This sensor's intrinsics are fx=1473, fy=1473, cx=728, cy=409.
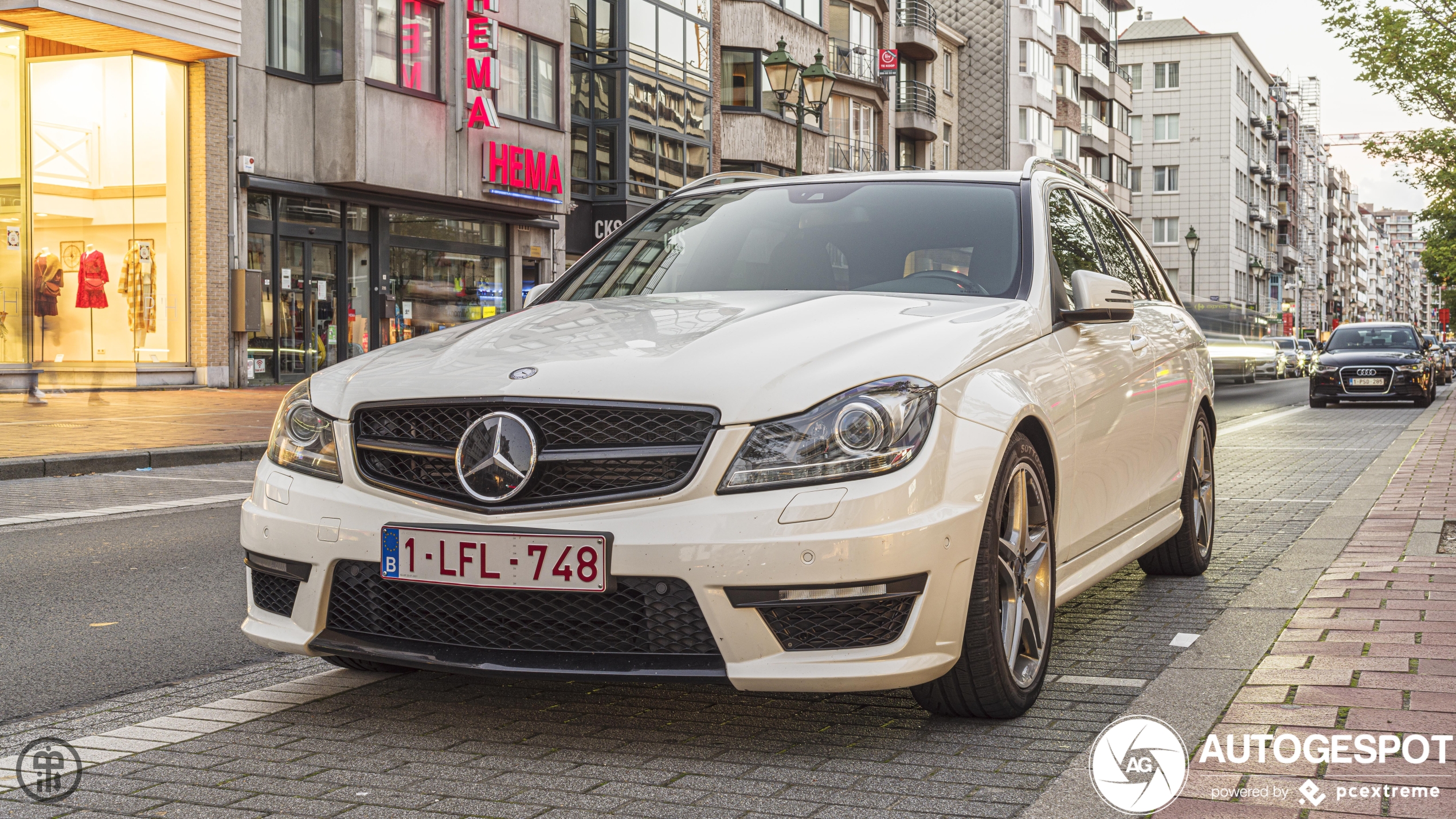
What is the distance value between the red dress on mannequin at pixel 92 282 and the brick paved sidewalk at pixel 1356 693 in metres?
20.0

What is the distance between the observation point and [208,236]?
22.9 metres

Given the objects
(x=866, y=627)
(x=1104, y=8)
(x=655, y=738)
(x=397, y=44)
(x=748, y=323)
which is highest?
(x=1104, y=8)

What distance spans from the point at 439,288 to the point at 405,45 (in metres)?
5.02

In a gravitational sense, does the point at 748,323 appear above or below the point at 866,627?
above

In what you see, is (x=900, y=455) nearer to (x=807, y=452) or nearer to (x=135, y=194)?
(x=807, y=452)

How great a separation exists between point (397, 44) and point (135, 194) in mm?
5508

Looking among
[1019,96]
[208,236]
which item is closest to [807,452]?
[208,236]

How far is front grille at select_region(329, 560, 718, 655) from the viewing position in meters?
3.36

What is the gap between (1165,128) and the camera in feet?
296

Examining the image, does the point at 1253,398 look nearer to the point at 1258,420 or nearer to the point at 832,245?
the point at 1258,420

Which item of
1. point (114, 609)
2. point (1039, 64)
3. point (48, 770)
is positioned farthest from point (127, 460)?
point (1039, 64)

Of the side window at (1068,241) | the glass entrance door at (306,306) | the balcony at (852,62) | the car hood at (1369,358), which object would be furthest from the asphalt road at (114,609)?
the balcony at (852,62)

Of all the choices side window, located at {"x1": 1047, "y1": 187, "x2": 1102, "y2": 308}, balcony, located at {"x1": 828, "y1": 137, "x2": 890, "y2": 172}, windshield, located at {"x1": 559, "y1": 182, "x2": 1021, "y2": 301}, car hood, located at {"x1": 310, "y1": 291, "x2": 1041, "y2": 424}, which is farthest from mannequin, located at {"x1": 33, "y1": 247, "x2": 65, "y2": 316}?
balcony, located at {"x1": 828, "y1": 137, "x2": 890, "y2": 172}

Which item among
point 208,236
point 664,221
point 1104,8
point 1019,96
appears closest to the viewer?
point 664,221
